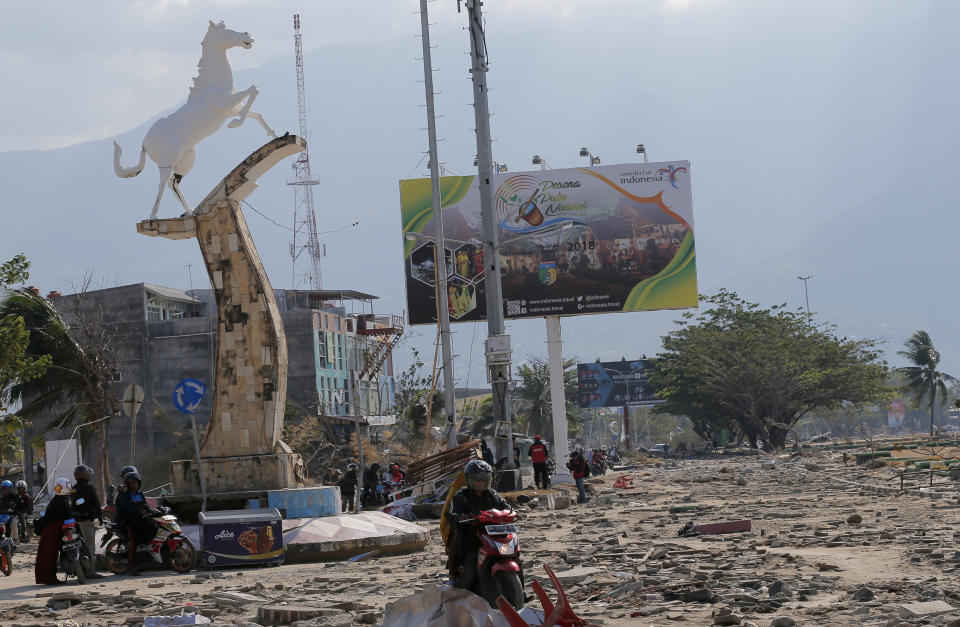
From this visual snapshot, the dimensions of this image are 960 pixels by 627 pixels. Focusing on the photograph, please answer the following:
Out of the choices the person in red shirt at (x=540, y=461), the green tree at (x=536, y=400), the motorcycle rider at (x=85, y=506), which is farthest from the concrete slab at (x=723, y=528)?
the green tree at (x=536, y=400)

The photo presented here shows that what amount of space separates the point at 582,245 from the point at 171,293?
26.5 m

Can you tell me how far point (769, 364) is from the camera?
58.1 meters

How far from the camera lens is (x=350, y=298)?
6256 cm

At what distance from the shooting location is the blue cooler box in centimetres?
1391

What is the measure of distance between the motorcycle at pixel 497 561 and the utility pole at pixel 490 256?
16.2 m

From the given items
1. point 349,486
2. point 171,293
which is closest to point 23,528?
point 349,486

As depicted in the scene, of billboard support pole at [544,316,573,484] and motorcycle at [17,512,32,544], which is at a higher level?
billboard support pole at [544,316,573,484]

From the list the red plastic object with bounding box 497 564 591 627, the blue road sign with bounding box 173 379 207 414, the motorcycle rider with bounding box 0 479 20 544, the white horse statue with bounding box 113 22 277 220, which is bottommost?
the red plastic object with bounding box 497 564 591 627

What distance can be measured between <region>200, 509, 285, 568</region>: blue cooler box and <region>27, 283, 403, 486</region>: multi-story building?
100 feet

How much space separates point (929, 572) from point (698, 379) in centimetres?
5475

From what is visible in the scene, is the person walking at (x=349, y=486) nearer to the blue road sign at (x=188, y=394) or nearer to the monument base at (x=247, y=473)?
the monument base at (x=247, y=473)

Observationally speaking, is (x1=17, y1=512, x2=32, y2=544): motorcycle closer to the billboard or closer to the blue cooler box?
the blue cooler box

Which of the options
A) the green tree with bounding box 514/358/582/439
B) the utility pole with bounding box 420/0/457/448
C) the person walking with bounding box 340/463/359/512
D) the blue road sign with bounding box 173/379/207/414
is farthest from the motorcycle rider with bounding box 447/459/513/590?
the green tree with bounding box 514/358/582/439

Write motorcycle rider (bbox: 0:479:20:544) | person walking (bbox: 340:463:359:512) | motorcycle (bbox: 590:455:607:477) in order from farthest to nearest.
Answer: motorcycle (bbox: 590:455:607:477) < person walking (bbox: 340:463:359:512) < motorcycle rider (bbox: 0:479:20:544)
